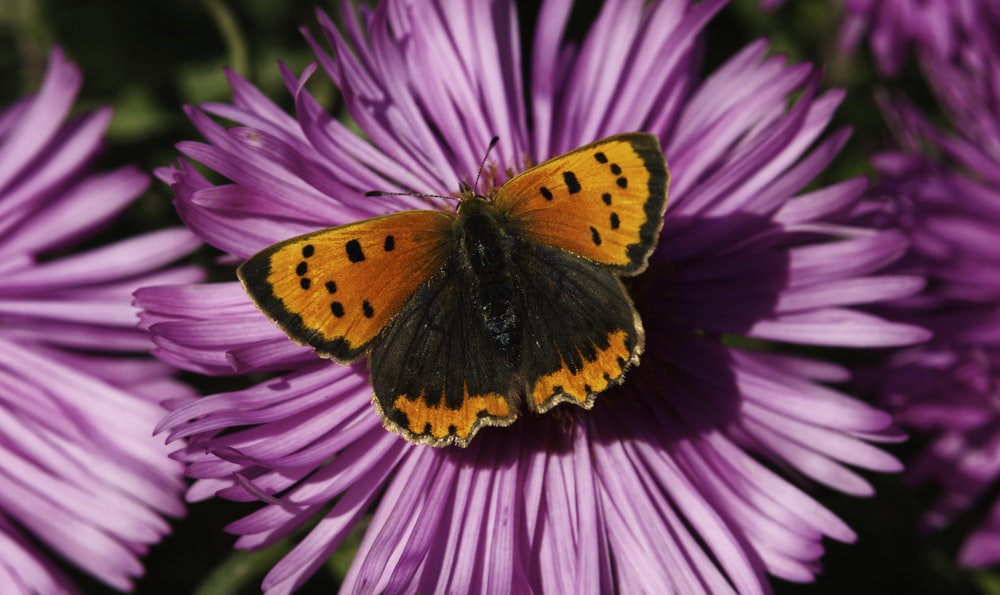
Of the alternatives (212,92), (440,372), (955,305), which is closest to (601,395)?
(440,372)

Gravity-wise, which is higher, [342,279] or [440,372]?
[342,279]

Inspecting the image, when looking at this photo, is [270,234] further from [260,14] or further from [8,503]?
[260,14]

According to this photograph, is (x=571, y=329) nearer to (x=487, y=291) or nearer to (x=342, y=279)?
(x=487, y=291)

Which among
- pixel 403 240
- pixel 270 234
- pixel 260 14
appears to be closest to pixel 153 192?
pixel 260 14

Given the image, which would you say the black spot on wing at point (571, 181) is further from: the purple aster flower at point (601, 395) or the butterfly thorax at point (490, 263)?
the purple aster flower at point (601, 395)

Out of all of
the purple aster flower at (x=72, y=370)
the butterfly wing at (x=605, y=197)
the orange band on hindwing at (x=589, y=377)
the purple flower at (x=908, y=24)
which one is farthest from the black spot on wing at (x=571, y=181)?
the purple flower at (x=908, y=24)

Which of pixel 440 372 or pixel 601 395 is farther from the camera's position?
pixel 601 395
